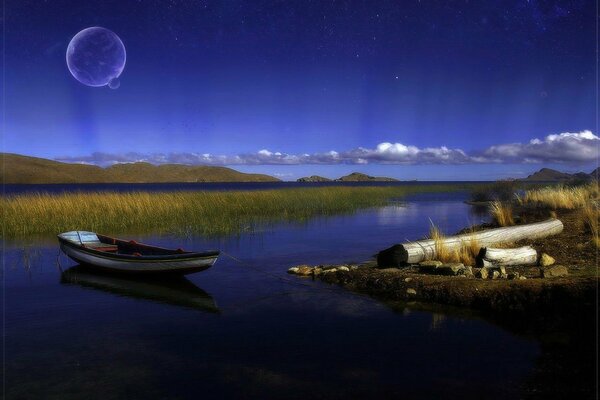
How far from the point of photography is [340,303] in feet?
32.3

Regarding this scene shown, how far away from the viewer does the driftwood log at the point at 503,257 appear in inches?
449

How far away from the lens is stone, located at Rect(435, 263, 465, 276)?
10695 millimetres

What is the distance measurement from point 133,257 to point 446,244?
29.9 ft

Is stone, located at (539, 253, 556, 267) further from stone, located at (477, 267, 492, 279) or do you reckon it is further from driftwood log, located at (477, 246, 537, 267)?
stone, located at (477, 267, 492, 279)

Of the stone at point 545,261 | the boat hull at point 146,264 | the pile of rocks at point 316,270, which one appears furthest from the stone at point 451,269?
the boat hull at point 146,264

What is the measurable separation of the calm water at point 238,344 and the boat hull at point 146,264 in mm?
423

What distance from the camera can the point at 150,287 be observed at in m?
11.9

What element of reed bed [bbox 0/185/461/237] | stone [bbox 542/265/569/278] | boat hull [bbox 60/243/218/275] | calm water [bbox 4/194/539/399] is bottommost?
calm water [bbox 4/194/539/399]

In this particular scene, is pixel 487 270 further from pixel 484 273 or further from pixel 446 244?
pixel 446 244

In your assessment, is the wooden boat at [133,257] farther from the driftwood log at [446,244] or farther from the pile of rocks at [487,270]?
the pile of rocks at [487,270]

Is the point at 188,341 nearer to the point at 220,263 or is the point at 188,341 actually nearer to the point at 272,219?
the point at 220,263

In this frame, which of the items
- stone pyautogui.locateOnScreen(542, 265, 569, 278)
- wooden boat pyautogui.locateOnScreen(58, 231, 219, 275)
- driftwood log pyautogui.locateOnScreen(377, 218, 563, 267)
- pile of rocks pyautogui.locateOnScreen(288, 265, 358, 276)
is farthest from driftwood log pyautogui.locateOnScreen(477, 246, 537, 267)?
wooden boat pyautogui.locateOnScreen(58, 231, 219, 275)

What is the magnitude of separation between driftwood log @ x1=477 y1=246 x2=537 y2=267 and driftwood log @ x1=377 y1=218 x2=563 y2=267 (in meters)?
1.20

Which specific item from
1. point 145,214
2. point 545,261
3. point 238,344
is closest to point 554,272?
point 545,261
